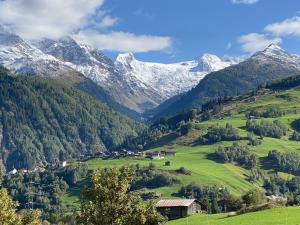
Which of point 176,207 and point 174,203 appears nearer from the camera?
point 176,207

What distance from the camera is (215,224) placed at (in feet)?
276

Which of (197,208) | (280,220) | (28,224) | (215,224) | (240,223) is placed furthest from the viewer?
(197,208)

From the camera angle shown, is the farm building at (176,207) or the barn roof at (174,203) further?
the barn roof at (174,203)

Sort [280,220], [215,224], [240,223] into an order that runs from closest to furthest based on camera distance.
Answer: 1. [280,220]
2. [240,223]
3. [215,224]

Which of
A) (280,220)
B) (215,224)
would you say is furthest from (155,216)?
(215,224)

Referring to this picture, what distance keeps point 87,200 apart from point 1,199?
688 centimetres

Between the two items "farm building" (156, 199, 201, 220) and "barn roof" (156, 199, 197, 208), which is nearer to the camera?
"farm building" (156, 199, 201, 220)

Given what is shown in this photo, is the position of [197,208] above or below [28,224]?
below

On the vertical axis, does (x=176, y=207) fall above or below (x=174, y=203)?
below

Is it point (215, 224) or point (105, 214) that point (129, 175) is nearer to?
point (105, 214)

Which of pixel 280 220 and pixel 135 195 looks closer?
pixel 135 195

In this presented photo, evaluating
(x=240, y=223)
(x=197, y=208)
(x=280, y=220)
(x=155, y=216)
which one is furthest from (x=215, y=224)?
(x=197, y=208)

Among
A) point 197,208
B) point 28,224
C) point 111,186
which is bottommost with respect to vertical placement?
point 197,208

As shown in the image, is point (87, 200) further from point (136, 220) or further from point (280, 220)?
point (280, 220)
